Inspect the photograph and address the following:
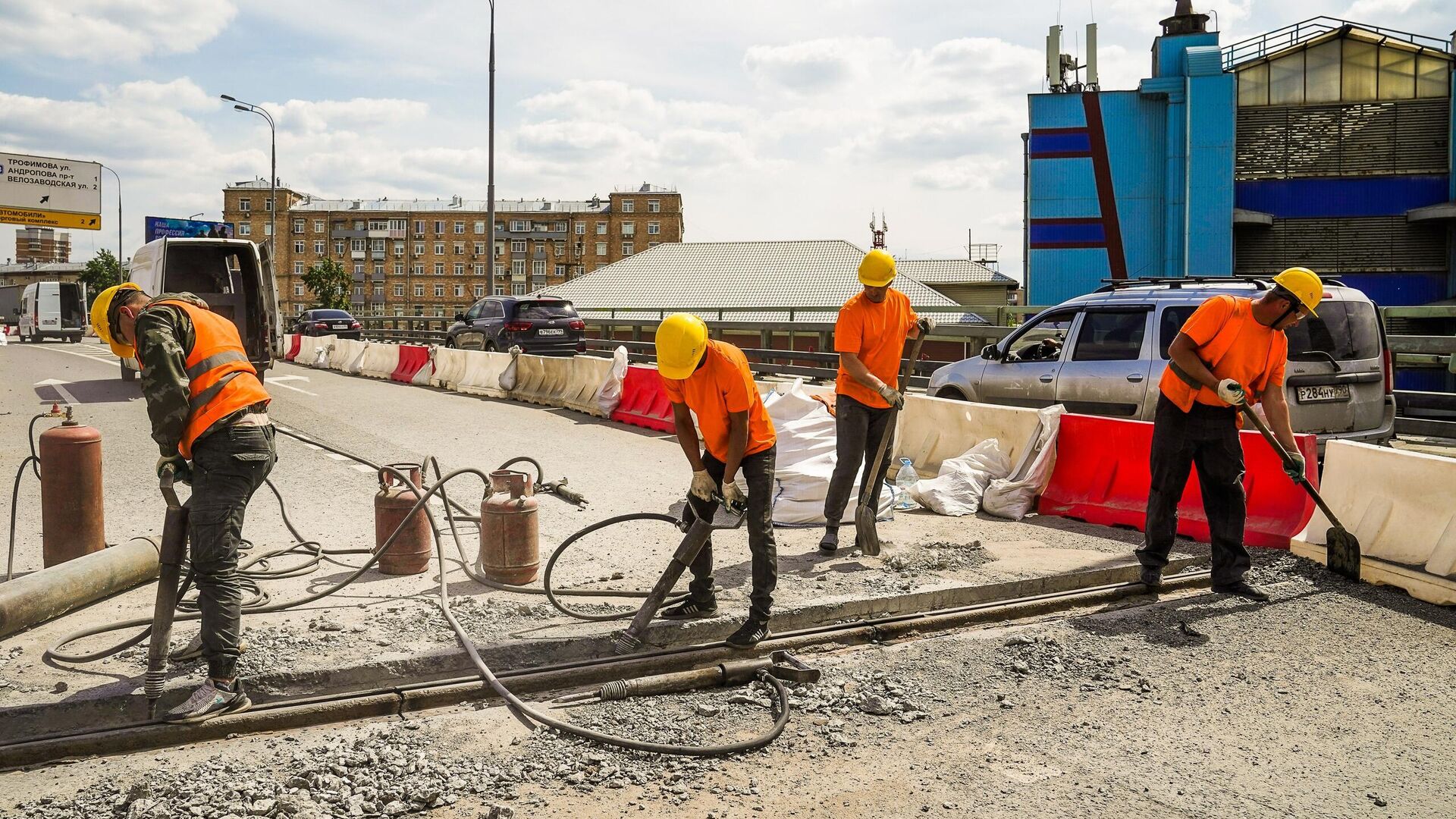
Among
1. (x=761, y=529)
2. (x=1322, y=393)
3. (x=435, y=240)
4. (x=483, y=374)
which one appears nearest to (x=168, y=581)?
(x=761, y=529)

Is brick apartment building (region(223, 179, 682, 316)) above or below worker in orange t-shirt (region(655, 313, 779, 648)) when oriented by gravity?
above

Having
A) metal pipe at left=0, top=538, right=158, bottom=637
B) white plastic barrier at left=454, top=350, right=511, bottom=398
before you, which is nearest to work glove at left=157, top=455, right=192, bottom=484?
metal pipe at left=0, top=538, right=158, bottom=637

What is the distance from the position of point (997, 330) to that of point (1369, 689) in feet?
43.2

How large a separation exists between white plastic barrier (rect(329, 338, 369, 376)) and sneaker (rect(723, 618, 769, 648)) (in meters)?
20.4

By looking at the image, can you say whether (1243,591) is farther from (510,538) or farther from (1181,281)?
(1181,281)

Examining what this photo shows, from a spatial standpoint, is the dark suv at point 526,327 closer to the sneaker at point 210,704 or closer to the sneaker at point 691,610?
the sneaker at point 691,610

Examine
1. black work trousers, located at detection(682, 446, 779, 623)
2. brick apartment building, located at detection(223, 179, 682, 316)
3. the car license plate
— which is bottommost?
black work trousers, located at detection(682, 446, 779, 623)

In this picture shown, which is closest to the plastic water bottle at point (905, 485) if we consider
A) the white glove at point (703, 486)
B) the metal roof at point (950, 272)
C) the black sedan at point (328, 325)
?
the white glove at point (703, 486)

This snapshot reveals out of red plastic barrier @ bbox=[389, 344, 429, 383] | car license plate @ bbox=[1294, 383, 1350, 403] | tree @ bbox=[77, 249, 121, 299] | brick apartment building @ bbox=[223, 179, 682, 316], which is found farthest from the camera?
brick apartment building @ bbox=[223, 179, 682, 316]

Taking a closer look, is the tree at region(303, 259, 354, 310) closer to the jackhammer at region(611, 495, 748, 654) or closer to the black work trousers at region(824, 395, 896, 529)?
the black work trousers at region(824, 395, 896, 529)

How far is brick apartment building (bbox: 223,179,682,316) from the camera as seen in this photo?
390 ft

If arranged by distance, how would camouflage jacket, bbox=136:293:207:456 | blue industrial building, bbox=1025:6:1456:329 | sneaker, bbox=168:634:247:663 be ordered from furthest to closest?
blue industrial building, bbox=1025:6:1456:329 < sneaker, bbox=168:634:247:663 < camouflage jacket, bbox=136:293:207:456

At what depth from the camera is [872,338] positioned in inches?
265

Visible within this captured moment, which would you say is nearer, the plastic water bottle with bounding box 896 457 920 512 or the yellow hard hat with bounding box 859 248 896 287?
the yellow hard hat with bounding box 859 248 896 287
